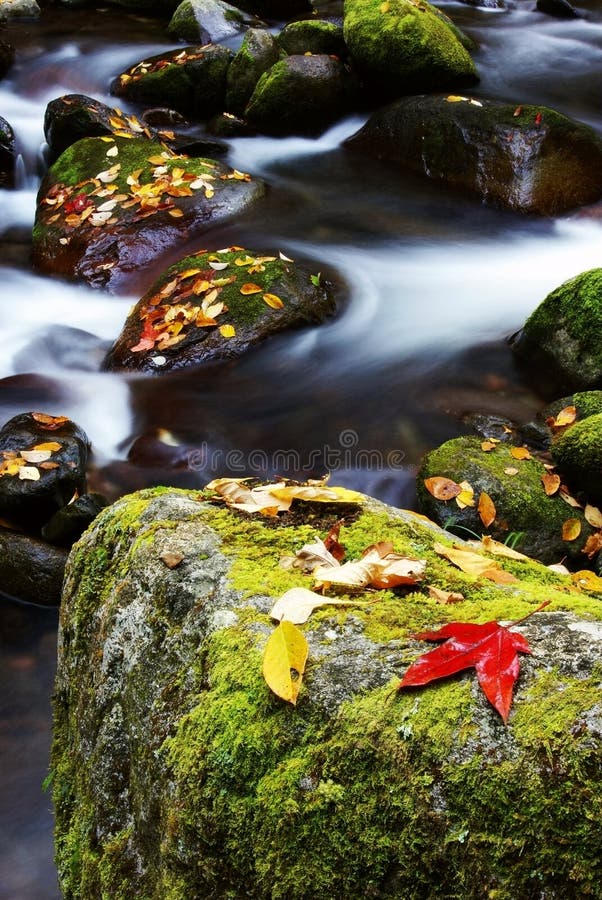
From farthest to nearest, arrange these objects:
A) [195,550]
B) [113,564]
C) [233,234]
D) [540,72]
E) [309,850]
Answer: [540,72] < [233,234] < [113,564] < [195,550] < [309,850]

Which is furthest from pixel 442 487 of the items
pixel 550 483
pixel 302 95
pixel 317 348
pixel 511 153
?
pixel 302 95

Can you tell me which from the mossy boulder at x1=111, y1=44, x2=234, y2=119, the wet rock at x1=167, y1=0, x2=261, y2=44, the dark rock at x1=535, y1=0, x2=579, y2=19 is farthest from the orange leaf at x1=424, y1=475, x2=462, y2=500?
the dark rock at x1=535, y1=0, x2=579, y2=19

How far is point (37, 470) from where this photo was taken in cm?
494

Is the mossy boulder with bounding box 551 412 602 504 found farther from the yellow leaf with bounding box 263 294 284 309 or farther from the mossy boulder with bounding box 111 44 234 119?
the mossy boulder with bounding box 111 44 234 119

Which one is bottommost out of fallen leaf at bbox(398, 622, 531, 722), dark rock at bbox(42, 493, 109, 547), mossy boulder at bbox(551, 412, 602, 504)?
dark rock at bbox(42, 493, 109, 547)

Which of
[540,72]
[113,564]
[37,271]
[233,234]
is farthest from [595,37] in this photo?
[113,564]

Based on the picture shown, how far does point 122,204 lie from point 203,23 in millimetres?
6562

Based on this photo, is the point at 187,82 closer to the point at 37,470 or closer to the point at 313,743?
the point at 37,470

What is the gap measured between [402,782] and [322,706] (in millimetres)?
208

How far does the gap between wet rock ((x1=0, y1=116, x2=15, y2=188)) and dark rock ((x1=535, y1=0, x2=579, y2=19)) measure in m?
9.04

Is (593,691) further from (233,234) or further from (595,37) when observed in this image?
(595,37)

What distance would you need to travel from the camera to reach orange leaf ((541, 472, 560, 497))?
4.60 metres

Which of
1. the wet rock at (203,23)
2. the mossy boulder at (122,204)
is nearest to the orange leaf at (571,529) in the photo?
the mossy boulder at (122,204)

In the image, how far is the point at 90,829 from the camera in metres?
2.09
